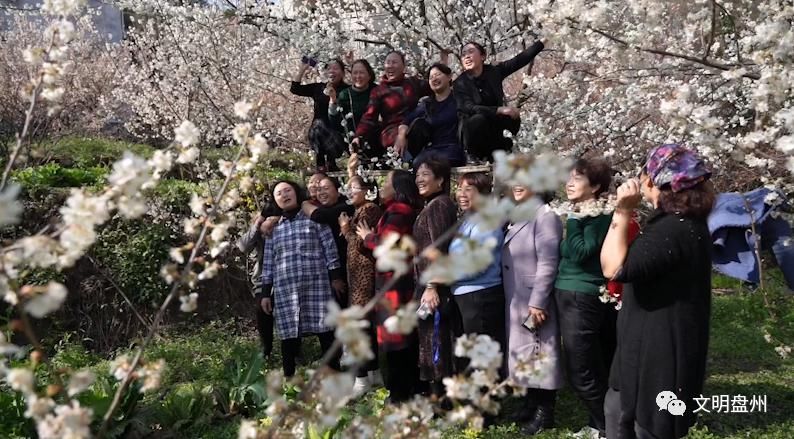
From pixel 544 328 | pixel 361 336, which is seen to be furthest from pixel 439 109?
pixel 361 336

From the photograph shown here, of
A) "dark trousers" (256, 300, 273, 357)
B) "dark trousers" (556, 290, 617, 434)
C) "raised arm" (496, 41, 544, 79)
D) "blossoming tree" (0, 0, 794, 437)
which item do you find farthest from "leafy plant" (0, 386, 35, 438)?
"raised arm" (496, 41, 544, 79)

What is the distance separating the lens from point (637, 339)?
266 centimetres

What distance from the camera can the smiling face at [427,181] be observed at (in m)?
3.83

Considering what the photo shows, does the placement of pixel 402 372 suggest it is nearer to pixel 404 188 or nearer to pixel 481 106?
pixel 404 188

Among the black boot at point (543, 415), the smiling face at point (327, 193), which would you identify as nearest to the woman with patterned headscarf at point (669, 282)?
the black boot at point (543, 415)

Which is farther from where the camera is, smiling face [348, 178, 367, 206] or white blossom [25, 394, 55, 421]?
smiling face [348, 178, 367, 206]

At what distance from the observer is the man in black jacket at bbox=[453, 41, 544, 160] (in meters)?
4.25

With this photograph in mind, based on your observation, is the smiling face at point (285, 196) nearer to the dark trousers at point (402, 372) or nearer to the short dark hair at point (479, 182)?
the dark trousers at point (402, 372)

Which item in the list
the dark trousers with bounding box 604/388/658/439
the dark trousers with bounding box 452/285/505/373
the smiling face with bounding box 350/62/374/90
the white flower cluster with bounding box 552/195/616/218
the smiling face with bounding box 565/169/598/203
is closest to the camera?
the dark trousers with bounding box 604/388/658/439

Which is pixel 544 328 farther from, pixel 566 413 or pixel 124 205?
pixel 124 205

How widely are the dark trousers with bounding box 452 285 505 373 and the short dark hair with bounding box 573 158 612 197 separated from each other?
0.77 m

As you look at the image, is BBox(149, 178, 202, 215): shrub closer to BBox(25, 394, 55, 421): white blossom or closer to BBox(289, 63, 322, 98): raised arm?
BBox(289, 63, 322, 98): raised arm

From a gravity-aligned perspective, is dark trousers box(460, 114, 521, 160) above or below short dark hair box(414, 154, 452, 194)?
above

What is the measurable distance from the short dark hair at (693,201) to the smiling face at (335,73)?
2911mm
